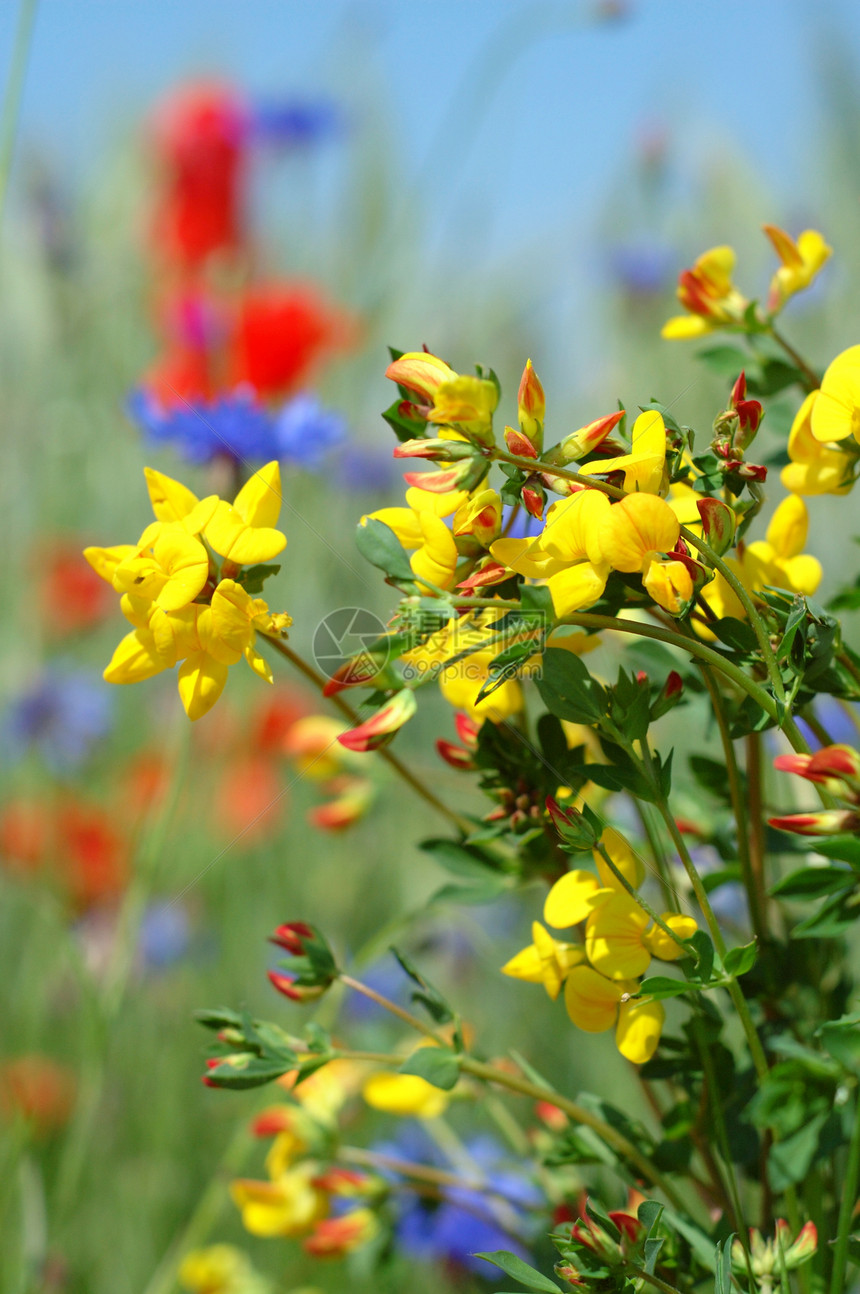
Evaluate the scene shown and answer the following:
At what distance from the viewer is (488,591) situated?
25 centimetres

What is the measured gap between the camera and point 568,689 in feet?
0.77

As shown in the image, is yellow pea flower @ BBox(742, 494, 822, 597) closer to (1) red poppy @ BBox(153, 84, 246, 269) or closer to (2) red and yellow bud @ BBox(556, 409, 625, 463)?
(2) red and yellow bud @ BBox(556, 409, 625, 463)

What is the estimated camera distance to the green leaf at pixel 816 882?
0.80 ft

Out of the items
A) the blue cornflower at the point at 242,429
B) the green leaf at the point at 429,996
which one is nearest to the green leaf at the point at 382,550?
the green leaf at the point at 429,996

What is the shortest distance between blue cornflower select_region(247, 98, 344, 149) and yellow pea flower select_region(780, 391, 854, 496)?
1.58m

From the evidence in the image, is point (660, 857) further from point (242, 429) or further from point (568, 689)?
point (242, 429)

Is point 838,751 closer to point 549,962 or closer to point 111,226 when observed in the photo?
point 549,962

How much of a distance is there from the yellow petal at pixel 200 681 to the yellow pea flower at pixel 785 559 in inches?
6.0

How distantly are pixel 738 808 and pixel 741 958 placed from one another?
0.04 metres

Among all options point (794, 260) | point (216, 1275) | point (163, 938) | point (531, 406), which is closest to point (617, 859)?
point (531, 406)

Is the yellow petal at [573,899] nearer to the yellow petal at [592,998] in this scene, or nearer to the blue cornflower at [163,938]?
the yellow petal at [592,998]

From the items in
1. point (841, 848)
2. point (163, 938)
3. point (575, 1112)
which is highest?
point (841, 848)

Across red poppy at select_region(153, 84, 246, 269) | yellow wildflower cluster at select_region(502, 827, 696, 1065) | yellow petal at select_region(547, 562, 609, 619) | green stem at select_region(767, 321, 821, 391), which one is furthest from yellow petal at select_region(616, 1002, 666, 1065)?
red poppy at select_region(153, 84, 246, 269)

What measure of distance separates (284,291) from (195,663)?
1196 mm
